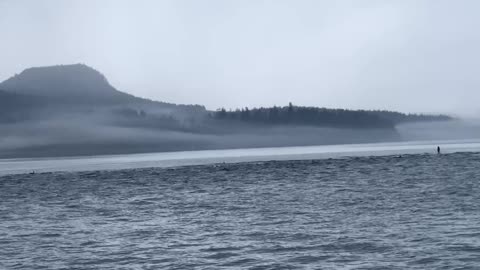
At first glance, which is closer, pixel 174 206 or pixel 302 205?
pixel 302 205

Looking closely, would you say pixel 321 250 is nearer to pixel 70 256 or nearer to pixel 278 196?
pixel 70 256

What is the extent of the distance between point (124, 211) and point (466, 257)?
118 feet

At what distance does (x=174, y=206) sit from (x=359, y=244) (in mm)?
31009

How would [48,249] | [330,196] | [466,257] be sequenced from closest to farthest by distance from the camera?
[466,257] → [48,249] → [330,196]

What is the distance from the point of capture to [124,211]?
56.3 metres

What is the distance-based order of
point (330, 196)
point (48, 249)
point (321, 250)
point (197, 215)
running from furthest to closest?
1. point (330, 196)
2. point (197, 215)
3. point (48, 249)
4. point (321, 250)

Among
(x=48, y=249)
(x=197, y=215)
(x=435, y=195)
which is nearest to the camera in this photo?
(x=48, y=249)

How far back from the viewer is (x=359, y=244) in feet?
103

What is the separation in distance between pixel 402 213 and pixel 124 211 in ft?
82.4

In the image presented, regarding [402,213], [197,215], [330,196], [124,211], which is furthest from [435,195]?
[124,211]

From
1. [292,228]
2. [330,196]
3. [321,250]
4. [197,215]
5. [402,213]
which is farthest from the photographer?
[330,196]

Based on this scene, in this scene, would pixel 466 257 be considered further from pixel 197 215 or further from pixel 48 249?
pixel 197 215

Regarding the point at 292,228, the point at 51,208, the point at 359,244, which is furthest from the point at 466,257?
the point at 51,208

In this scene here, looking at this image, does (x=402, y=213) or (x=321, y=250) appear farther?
(x=402, y=213)
